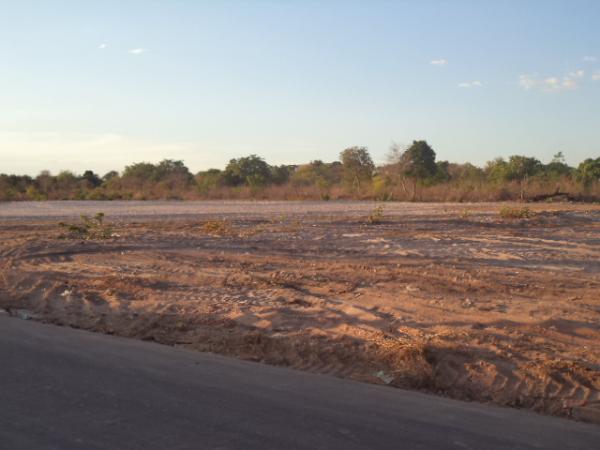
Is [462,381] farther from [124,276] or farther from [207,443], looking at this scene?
[124,276]

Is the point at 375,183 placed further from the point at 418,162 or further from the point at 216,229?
the point at 216,229

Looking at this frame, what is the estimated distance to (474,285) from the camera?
473 inches

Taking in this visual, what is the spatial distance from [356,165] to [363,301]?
52758 millimetres

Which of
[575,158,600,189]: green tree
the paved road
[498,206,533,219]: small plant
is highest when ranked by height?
[575,158,600,189]: green tree

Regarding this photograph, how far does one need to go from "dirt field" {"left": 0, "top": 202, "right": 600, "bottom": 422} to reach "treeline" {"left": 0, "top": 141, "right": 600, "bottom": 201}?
88.2 ft

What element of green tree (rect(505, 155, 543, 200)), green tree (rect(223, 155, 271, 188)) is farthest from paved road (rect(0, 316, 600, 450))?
green tree (rect(223, 155, 271, 188))

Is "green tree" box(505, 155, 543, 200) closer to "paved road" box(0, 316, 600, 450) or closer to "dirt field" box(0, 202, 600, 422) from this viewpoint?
"dirt field" box(0, 202, 600, 422)

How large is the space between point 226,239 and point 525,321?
12211 millimetres

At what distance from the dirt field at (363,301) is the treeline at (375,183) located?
26.9m

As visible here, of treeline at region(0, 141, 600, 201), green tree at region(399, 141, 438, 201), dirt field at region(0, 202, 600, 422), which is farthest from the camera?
green tree at region(399, 141, 438, 201)

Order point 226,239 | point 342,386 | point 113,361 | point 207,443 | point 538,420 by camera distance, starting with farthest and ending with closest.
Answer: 1. point 226,239
2. point 113,361
3. point 342,386
4. point 538,420
5. point 207,443

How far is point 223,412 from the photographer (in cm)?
608

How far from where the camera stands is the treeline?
47.2 metres

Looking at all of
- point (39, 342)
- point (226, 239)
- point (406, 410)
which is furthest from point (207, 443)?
point (226, 239)
